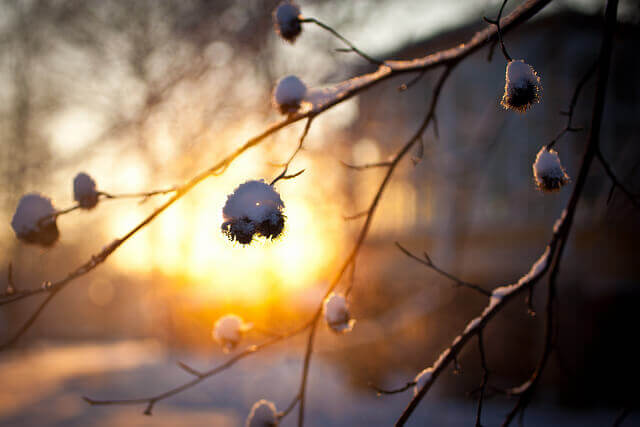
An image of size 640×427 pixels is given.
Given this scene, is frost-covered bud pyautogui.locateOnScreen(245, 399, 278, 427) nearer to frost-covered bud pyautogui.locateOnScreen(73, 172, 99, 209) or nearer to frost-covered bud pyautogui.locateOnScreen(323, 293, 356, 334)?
frost-covered bud pyautogui.locateOnScreen(323, 293, 356, 334)

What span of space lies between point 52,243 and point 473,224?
792cm

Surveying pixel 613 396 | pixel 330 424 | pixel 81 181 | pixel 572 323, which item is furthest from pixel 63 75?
pixel 613 396

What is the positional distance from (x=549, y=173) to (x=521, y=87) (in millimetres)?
383

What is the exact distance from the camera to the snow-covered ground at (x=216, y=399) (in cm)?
643

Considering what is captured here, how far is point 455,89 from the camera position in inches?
336

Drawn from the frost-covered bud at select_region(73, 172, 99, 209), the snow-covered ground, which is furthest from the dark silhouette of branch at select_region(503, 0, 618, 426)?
the snow-covered ground

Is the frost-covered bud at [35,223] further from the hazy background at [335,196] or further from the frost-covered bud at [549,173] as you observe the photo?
the hazy background at [335,196]

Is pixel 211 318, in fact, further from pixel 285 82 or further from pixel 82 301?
pixel 285 82

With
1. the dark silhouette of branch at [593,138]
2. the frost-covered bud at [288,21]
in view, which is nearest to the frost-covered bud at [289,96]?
the frost-covered bud at [288,21]

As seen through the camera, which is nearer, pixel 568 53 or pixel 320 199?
pixel 568 53

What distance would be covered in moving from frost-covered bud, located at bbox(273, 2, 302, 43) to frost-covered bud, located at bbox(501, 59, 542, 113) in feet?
2.07

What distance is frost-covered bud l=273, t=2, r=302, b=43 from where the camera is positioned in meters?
1.24

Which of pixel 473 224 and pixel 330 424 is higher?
pixel 473 224

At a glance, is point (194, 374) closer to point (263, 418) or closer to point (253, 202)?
point (263, 418)
